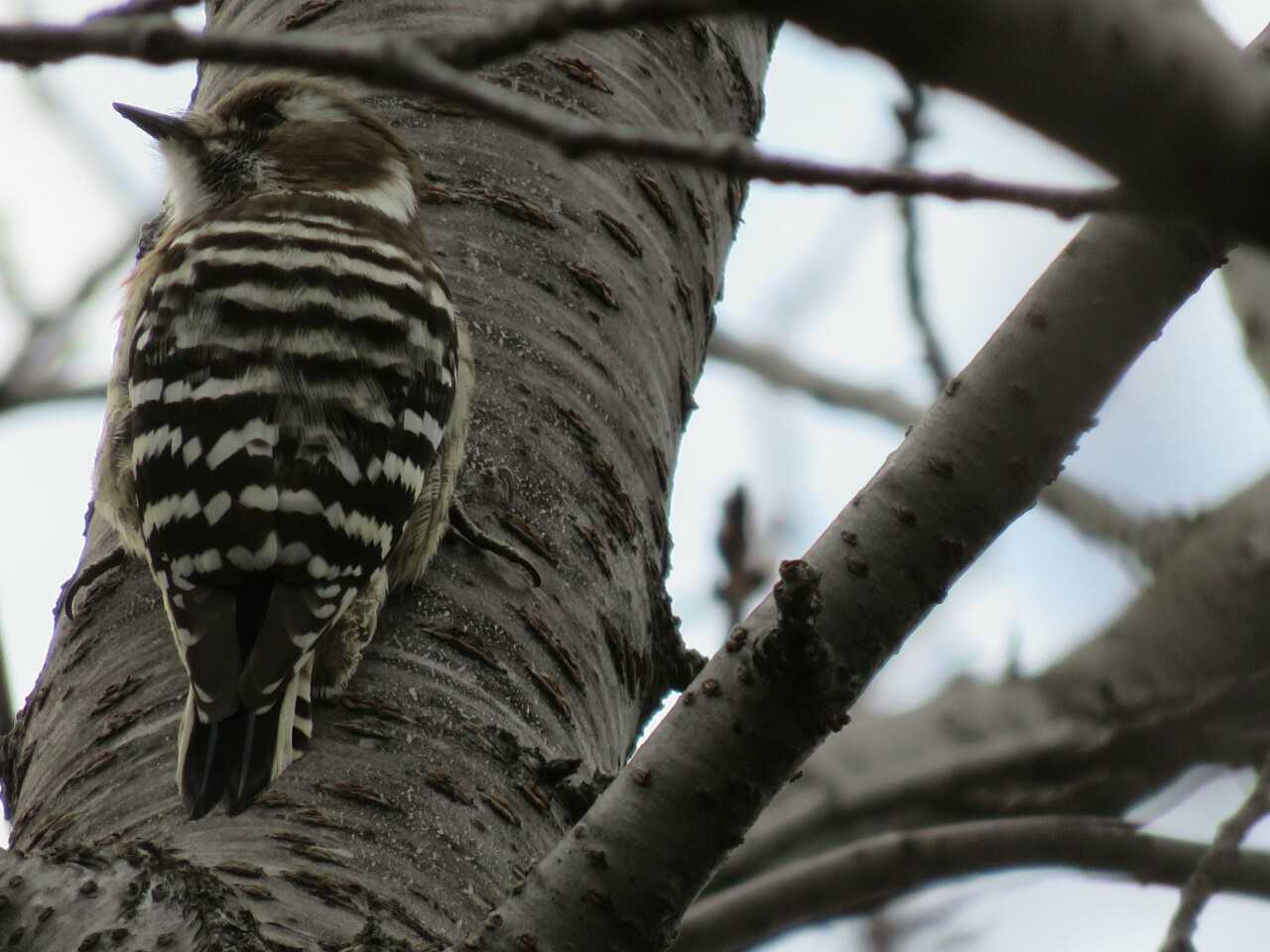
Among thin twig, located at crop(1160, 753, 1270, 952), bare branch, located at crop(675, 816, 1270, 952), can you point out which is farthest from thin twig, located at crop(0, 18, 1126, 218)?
bare branch, located at crop(675, 816, 1270, 952)

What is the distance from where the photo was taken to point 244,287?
3.36 meters

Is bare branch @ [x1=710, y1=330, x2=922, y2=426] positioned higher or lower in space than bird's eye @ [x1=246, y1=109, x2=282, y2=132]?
higher

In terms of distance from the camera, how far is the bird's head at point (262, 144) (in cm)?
449

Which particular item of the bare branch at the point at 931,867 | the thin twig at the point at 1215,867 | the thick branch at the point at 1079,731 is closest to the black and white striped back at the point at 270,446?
the bare branch at the point at 931,867

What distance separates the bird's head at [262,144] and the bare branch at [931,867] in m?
2.08

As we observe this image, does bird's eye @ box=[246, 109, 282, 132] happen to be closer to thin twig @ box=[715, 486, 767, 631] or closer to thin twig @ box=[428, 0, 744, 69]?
thin twig @ box=[715, 486, 767, 631]

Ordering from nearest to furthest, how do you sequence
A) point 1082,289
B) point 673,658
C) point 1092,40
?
point 1092,40, point 1082,289, point 673,658

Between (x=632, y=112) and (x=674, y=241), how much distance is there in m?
0.29

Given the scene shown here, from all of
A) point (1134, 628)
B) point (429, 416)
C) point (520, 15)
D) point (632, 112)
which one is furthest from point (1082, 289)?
point (1134, 628)

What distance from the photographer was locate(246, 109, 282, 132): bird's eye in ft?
15.3

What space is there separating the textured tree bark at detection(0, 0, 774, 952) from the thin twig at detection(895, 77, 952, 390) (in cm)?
38

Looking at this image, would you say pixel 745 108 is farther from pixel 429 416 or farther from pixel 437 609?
pixel 437 609

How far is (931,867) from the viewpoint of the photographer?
323cm

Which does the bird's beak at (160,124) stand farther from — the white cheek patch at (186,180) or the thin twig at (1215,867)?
the thin twig at (1215,867)
